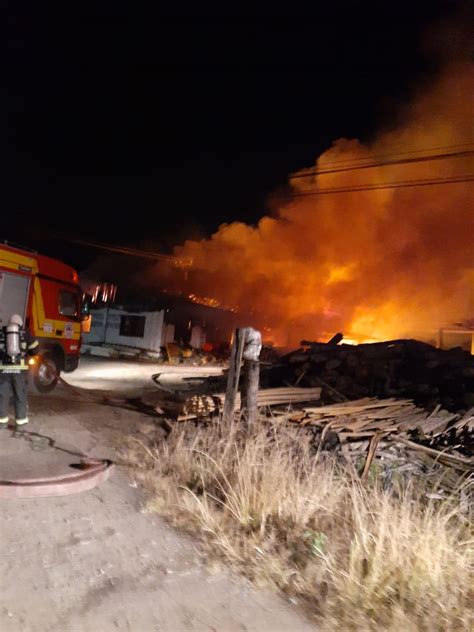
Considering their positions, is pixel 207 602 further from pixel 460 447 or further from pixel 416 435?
pixel 460 447

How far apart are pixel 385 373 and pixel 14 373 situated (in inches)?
267

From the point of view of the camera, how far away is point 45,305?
10438 mm

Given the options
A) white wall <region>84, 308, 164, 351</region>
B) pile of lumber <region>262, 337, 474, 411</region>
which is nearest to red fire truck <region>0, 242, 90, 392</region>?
pile of lumber <region>262, 337, 474, 411</region>

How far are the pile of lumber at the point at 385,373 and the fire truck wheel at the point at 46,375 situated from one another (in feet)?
15.2

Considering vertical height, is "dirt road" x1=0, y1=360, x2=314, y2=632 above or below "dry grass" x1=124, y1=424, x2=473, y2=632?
below

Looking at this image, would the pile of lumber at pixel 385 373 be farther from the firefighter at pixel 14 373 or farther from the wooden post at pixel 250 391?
the firefighter at pixel 14 373

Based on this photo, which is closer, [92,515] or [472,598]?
[472,598]

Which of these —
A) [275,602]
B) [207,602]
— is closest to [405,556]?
[275,602]

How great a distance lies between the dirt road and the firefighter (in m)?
2.83

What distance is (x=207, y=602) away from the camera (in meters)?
2.78

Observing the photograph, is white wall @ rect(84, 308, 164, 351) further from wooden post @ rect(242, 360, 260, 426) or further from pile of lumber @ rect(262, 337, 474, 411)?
wooden post @ rect(242, 360, 260, 426)

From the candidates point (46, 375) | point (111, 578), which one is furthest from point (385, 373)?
point (111, 578)

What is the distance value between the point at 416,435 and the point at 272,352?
59.1 ft

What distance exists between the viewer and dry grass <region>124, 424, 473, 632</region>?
275 cm
